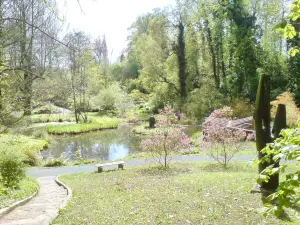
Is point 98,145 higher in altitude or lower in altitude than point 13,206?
lower

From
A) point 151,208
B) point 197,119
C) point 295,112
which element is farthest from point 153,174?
point 197,119

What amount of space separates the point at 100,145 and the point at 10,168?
12880 millimetres

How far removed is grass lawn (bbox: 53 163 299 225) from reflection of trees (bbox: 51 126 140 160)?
9.39 m

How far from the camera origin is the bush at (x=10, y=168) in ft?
25.8

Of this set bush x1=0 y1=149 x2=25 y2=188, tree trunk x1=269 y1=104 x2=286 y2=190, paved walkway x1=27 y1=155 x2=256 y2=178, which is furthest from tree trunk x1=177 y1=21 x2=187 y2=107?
tree trunk x1=269 y1=104 x2=286 y2=190

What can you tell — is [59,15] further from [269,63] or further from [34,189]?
[269,63]

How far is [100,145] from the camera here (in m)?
20.9

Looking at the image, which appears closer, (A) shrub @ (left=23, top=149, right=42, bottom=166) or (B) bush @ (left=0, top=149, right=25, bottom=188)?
(B) bush @ (left=0, top=149, right=25, bottom=188)

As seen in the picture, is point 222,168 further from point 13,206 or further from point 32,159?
point 32,159

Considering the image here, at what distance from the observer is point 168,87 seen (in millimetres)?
33969

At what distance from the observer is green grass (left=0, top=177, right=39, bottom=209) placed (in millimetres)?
6433

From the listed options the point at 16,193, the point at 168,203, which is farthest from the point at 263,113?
the point at 16,193

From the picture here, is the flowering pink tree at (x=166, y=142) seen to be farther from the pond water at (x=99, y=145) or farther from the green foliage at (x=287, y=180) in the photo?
the green foliage at (x=287, y=180)

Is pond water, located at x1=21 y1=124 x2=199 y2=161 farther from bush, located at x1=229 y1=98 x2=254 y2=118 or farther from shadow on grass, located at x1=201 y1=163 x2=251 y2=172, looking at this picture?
shadow on grass, located at x1=201 y1=163 x2=251 y2=172
